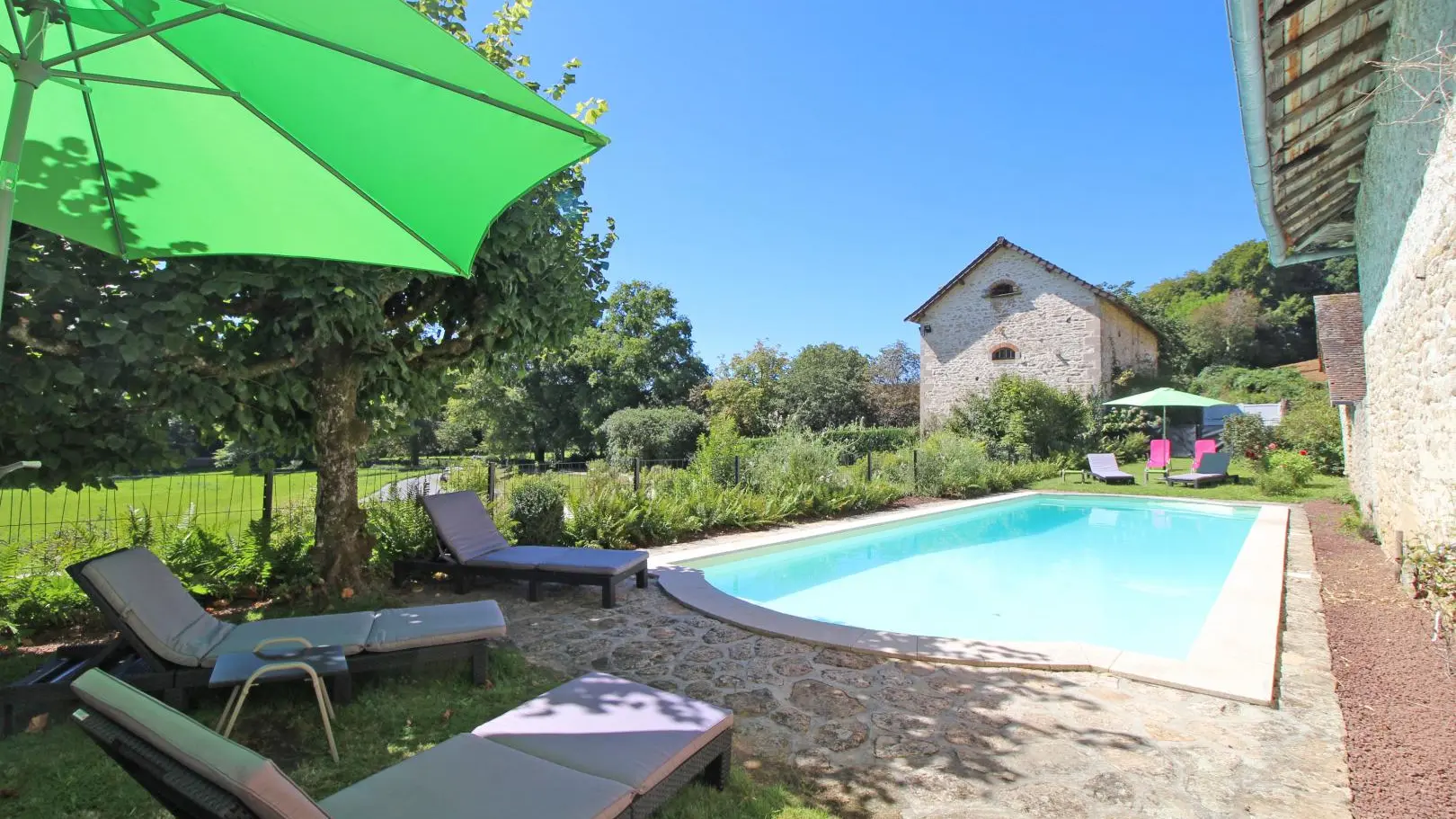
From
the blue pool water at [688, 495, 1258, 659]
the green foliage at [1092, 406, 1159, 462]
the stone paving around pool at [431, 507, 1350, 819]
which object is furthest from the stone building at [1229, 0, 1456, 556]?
the green foliage at [1092, 406, 1159, 462]

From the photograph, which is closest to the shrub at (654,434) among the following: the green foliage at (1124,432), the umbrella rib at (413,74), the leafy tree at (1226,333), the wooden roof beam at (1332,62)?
the green foliage at (1124,432)

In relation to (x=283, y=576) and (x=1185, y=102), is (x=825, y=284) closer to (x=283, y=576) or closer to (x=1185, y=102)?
(x=1185, y=102)

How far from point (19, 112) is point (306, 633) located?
2962 mm

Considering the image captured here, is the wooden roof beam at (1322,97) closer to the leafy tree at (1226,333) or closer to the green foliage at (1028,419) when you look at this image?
the green foliage at (1028,419)

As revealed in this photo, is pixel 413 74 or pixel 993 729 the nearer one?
pixel 413 74

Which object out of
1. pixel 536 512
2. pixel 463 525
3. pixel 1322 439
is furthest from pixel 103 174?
pixel 1322 439

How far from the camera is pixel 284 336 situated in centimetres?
452

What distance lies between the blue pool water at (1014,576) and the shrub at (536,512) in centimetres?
171

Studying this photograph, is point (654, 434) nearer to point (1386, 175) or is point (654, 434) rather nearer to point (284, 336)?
point (284, 336)

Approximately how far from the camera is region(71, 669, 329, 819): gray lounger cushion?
4.70ft

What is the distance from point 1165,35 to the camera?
9789 millimetres

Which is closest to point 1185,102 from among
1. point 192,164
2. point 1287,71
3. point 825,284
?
point 1287,71

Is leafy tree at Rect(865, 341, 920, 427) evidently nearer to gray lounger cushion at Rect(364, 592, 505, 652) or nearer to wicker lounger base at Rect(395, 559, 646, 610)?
wicker lounger base at Rect(395, 559, 646, 610)

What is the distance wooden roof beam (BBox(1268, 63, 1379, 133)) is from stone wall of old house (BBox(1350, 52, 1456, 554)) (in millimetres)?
302
